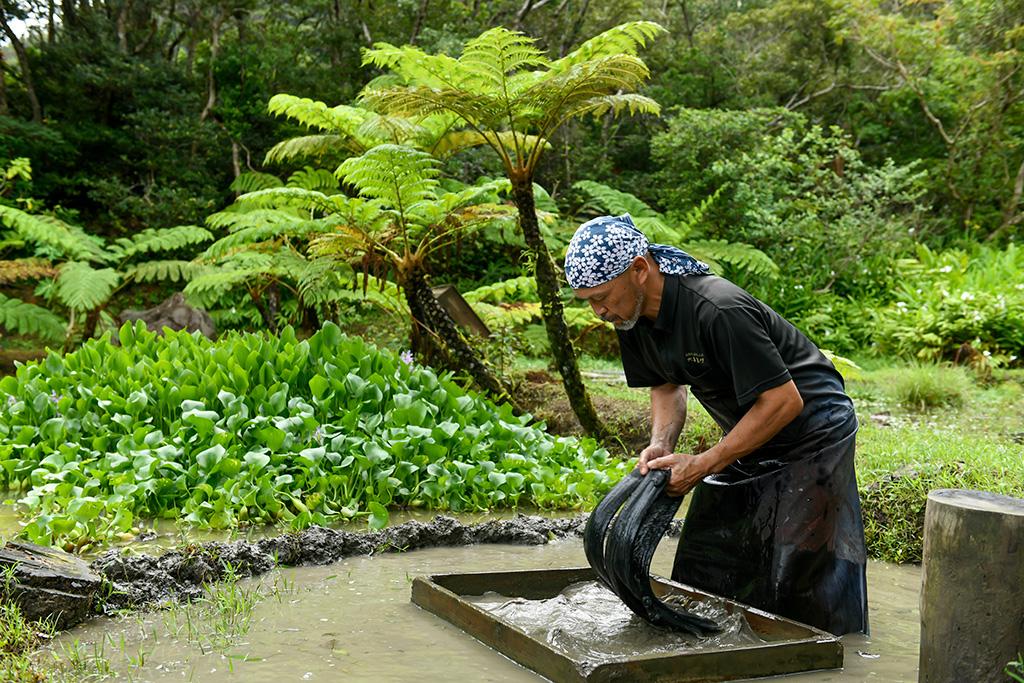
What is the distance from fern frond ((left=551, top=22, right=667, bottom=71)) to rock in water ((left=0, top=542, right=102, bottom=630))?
4778mm

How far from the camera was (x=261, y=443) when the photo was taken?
5.92 metres

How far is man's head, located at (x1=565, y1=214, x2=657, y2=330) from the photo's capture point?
11.4ft

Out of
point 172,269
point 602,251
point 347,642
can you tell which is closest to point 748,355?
point 602,251

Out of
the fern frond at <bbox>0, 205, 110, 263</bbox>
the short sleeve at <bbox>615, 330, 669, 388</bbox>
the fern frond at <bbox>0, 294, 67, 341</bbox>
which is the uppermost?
the fern frond at <bbox>0, 205, 110, 263</bbox>

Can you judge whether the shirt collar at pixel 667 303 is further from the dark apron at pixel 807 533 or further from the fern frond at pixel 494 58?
the fern frond at pixel 494 58

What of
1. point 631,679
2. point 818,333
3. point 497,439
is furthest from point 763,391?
point 818,333

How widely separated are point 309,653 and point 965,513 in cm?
218

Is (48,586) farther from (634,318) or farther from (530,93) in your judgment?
(530,93)

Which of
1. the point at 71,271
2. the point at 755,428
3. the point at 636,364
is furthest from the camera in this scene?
the point at 71,271

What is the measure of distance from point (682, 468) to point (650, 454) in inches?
8.3

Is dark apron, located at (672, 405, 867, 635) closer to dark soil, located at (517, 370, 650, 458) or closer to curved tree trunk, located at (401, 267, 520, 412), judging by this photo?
dark soil, located at (517, 370, 650, 458)

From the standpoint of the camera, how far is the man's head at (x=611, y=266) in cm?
347

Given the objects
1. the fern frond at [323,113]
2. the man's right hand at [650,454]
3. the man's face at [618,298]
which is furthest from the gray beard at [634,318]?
the fern frond at [323,113]

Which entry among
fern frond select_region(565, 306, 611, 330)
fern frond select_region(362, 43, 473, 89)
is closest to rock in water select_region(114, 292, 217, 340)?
fern frond select_region(565, 306, 611, 330)
